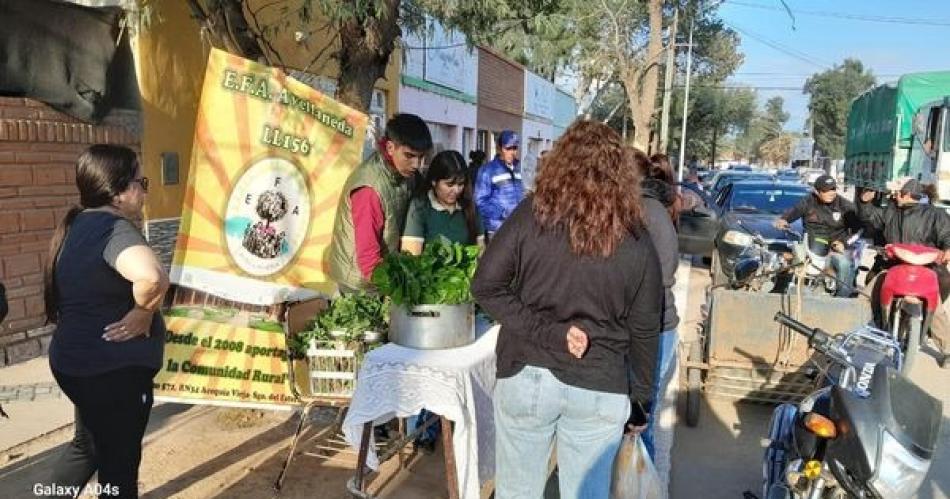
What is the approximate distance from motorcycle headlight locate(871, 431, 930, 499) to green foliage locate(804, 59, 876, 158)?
72953mm

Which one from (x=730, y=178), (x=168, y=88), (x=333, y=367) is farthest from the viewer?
(x=730, y=178)

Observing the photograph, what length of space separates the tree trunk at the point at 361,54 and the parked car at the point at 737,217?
420cm

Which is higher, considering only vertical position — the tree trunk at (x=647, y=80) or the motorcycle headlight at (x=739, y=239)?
the tree trunk at (x=647, y=80)

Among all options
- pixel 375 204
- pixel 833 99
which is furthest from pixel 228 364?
pixel 833 99

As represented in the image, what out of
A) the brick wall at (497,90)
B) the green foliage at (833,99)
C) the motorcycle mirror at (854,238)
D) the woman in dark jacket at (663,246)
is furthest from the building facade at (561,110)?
the green foliage at (833,99)

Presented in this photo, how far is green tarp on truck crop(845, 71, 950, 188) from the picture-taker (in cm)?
1591

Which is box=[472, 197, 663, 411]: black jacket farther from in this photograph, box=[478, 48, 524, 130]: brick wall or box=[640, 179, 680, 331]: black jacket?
box=[478, 48, 524, 130]: brick wall

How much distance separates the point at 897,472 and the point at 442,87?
13739 millimetres

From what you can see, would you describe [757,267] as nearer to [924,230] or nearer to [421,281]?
[924,230]

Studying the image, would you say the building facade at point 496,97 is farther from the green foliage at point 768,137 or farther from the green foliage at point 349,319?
the green foliage at point 768,137

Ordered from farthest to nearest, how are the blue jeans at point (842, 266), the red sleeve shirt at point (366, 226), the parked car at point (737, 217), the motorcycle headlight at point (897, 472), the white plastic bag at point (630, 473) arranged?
the parked car at point (737, 217) → the blue jeans at point (842, 266) → the red sleeve shirt at point (366, 226) → the white plastic bag at point (630, 473) → the motorcycle headlight at point (897, 472)

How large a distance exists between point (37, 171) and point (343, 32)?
8.40 feet

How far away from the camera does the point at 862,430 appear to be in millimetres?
2742

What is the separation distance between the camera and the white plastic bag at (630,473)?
10.0 ft
